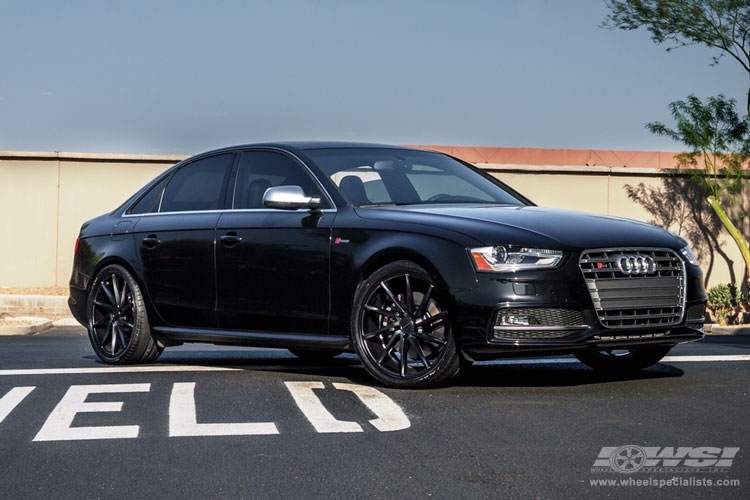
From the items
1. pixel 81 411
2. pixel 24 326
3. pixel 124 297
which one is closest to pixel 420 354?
pixel 81 411

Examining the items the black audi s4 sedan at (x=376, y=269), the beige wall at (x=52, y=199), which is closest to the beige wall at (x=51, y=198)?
the beige wall at (x=52, y=199)

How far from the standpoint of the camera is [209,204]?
9438 mm

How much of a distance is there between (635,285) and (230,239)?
2.88 metres

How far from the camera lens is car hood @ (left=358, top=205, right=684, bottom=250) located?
24.5ft

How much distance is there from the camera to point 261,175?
30.1ft

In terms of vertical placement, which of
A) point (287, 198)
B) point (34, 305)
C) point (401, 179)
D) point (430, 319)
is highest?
point (401, 179)

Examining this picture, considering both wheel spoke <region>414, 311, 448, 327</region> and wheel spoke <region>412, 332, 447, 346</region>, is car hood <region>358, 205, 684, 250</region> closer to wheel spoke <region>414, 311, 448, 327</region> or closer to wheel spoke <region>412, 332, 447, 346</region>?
wheel spoke <region>414, 311, 448, 327</region>

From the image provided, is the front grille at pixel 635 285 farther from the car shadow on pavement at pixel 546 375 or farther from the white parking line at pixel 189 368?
the white parking line at pixel 189 368

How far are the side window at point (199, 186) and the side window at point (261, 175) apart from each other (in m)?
0.17

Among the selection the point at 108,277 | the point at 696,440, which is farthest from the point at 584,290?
the point at 108,277

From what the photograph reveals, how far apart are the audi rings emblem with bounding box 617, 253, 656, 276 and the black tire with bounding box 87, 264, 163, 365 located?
3765 mm

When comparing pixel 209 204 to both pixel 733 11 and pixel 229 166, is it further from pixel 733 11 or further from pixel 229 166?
pixel 733 11

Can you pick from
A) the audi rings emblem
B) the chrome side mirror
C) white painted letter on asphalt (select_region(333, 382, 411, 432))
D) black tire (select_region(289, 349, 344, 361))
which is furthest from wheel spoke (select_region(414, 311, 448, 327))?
black tire (select_region(289, 349, 344, 361))

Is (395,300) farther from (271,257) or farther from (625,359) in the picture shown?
(625,359)
